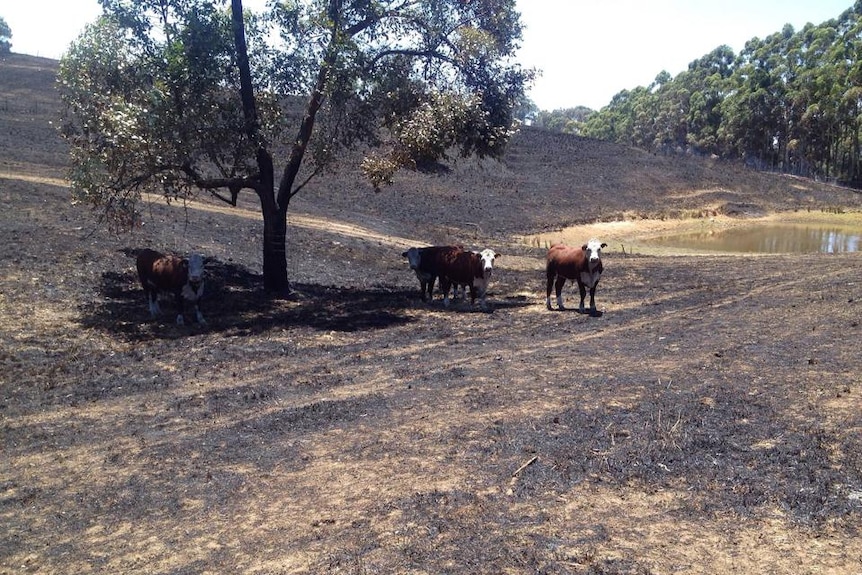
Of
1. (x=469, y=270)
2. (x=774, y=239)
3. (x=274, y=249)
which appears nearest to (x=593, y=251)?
(x=469, y=270)

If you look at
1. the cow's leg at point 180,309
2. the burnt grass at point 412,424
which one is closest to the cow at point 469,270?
the burnt grass at point 412,424

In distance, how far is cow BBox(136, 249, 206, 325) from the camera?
15102mm

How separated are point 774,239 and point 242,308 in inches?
1490

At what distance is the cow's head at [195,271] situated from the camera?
15023 millimetres

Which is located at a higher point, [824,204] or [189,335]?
[824,204]

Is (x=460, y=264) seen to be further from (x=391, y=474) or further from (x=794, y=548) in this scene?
(x=794, y=548)

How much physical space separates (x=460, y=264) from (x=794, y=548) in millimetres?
12416

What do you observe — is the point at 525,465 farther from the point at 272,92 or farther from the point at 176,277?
the point at 272,92

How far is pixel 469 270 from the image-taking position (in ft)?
57.2

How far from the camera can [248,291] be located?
18266 mm

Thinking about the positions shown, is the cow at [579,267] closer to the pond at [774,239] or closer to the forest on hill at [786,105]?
the pond at [774,239]

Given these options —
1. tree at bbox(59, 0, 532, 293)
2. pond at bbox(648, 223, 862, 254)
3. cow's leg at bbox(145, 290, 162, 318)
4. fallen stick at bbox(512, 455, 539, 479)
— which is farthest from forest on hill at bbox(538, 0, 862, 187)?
fallen stick at bbox(512, 455, 539, 479)

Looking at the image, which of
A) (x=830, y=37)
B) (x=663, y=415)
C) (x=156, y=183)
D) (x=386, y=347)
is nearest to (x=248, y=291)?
(x=156, y=183)

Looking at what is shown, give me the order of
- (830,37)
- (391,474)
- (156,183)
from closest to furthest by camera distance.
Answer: (391,474)
(156,183)
(830,37)
